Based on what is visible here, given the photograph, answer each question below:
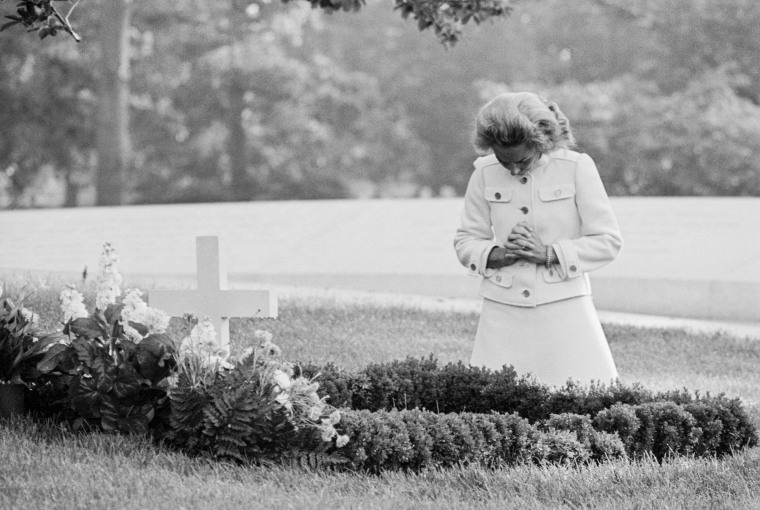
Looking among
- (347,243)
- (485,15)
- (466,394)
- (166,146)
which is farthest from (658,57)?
(466,394)

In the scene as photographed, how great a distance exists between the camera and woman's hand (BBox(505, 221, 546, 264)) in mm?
4312

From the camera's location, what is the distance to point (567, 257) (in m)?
4.29

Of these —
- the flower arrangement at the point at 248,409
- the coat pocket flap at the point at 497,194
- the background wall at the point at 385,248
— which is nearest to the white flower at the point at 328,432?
the flower arrangement at the point at 248,409

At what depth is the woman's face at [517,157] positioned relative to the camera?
4.28m

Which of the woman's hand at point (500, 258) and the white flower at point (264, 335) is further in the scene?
the woman's hand at point (500, 258)

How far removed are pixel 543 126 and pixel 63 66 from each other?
71.6 ft

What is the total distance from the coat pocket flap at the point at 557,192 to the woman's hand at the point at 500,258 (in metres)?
0.26

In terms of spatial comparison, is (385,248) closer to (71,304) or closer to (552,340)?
(552,340)

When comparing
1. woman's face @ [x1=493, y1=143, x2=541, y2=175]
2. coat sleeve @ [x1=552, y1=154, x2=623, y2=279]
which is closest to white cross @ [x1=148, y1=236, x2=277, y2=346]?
woman's face @ [x1=493, y1=143, x2=541, y2=175]

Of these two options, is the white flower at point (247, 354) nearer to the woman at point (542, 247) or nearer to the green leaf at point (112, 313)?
the green leaf at point (112, 313)

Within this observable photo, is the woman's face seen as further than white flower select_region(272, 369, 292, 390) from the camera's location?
Yes

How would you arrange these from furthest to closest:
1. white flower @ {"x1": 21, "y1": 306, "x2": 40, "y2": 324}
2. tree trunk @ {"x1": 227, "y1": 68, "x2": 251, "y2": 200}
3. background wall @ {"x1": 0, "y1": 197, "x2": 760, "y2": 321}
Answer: tree trunk @ {"x1": 227, "y1": 68, "x2": 251, "y2": 200} < background wall @ {"x1": 0, "y1": 197, "x2": 760, "y2": 321} < white flower @ {"x1": 21, "y1": 306, "x2": 40, "y2": 324}

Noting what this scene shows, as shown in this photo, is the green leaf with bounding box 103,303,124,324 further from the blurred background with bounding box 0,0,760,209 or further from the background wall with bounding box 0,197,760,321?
the blurred background with bounding box 0,0,760,209

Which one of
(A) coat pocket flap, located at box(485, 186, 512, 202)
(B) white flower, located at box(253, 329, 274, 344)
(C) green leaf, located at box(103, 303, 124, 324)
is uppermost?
(A) coat pocket flap, located at box(485, 186, 512, 202)
